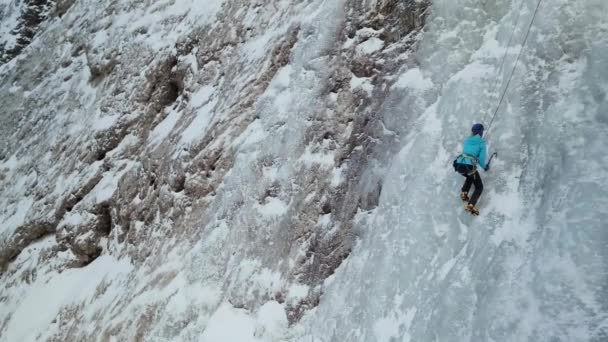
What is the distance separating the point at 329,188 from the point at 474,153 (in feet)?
8.29

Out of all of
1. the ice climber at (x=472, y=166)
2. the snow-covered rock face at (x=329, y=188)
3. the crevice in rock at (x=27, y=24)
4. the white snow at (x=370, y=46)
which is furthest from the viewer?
the crevice in rock at (x=27, y=24)

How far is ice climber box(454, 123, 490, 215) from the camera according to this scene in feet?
19.0

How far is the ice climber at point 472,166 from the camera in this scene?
5.80 m

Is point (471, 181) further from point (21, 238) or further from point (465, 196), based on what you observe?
point (21, 238)

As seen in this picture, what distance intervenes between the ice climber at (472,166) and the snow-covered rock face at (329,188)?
20 centimetres

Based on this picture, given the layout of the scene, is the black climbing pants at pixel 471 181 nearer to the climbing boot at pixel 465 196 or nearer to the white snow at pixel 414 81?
the climbing boot at pixel 465 196

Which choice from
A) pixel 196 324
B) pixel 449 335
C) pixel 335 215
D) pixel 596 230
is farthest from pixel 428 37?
pixel 196 324

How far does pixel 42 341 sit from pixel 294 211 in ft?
24.9

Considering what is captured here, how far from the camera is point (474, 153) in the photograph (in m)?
5.84

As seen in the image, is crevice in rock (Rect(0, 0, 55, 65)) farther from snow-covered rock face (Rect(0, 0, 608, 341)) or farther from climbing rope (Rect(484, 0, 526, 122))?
climbing rope (Rect(484, 0, 526, 122))

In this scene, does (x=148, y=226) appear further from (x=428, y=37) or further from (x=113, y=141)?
(x=428, y=37)

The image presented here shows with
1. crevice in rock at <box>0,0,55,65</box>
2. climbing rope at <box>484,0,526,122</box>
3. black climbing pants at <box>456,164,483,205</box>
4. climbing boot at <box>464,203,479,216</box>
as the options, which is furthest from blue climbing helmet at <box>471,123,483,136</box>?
crevice in rock at <box>0,0,55,65</box>

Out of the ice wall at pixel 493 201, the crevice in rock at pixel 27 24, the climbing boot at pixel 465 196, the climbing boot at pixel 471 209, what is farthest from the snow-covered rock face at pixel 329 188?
the crevice in rock at pixel 27 24

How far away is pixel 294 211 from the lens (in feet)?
26.8
